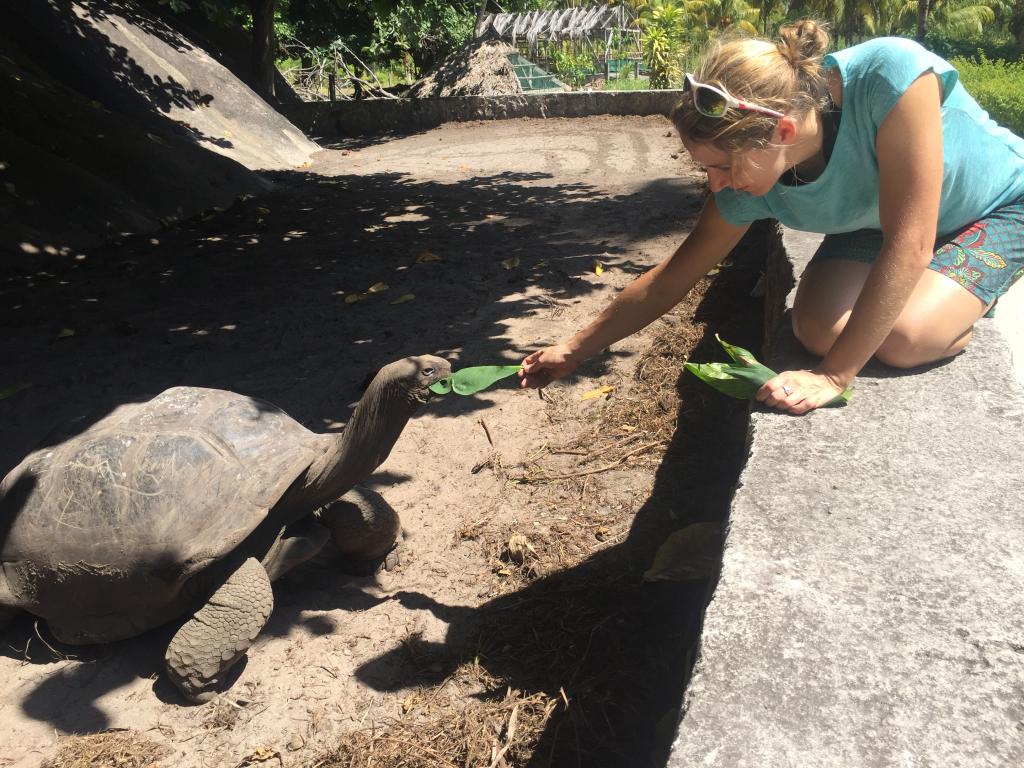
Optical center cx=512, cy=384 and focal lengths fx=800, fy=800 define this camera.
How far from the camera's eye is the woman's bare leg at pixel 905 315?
7.36ft

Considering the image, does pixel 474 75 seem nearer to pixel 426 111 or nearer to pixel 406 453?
pixel 426 111

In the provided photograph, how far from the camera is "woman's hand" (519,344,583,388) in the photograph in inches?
99.0

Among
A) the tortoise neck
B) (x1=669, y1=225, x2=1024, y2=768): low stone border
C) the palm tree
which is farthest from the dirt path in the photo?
the palm tree

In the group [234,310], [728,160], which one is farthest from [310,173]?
[728,160]

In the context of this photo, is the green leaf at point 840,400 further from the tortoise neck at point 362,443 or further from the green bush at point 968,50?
the green bush at point 968,50

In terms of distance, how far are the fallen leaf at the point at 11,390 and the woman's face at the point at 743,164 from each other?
12.8 feet

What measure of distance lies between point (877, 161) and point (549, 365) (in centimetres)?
109

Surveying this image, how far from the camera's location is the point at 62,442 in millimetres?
2885

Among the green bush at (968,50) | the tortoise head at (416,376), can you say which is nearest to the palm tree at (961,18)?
the green bush at (968,50)

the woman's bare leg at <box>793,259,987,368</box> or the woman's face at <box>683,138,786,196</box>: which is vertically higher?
the woman's face at <box>683,138,786,196</box>

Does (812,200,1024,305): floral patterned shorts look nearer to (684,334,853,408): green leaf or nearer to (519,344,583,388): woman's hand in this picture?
(684,334,853,408): green leaf

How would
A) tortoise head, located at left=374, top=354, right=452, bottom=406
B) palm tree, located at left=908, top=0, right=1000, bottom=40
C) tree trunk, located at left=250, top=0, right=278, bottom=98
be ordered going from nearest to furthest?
tortoise head, located at left=374, top=354, right=452, bottom=406 → tree trunk, located at left=250, top=0, right=278, bottom=98 → palm tree, located at left=908, top=0, right=1000, bottom=40

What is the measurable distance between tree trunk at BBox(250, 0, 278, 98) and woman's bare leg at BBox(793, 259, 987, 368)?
41.9 feet

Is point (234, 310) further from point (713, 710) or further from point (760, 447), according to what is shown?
point (713, 710)
